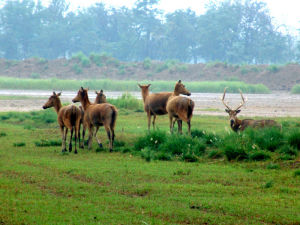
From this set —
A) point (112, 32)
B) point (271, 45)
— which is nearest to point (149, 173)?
point (271, 45)

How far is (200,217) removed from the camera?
7.61 m

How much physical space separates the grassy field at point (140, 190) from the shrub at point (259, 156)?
0.17 m

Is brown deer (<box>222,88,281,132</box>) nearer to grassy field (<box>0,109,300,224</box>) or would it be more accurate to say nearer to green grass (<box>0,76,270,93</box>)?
grassy field (<box>0,109,300,224</box>)

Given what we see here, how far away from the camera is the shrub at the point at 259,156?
12.2 meters

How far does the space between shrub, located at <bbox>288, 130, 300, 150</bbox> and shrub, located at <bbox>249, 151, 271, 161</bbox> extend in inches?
28.6

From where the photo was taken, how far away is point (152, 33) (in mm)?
82938

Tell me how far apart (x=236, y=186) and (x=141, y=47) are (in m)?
75.3

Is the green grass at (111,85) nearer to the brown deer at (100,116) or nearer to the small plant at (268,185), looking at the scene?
the brown deer at (100,116)

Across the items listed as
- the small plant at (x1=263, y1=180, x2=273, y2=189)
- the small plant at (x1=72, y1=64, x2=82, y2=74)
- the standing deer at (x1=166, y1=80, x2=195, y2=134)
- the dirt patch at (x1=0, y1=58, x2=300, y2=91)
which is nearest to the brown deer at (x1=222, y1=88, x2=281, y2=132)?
the standing deer at (x1=166, y1=80, x2=195, y2=134)

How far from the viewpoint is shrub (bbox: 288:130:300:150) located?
487 inches

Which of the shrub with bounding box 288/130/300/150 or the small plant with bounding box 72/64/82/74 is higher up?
the small plant with bounding box 72/64/82/74

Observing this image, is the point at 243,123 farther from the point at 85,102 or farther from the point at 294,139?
the point at 85,102

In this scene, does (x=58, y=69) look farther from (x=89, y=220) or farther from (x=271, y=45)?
(x=89, y=220)

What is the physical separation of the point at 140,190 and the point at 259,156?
4070mm
